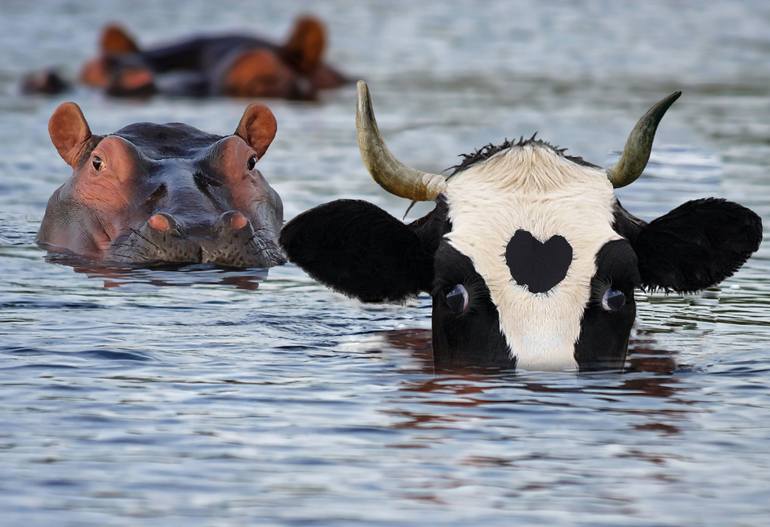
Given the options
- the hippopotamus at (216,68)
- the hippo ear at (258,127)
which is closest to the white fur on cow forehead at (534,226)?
the hippo ear at (258,127)

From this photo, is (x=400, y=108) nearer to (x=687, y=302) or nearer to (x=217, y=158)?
(x=217, y=158)

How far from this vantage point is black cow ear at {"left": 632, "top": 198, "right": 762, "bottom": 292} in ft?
28.9

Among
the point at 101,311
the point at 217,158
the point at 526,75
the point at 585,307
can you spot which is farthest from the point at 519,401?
the point at 526,75

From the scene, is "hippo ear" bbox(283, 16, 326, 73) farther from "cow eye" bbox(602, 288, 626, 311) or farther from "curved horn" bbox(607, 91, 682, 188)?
"cow eye" bbox(602, 288, 626, 311)

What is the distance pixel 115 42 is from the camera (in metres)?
27.6

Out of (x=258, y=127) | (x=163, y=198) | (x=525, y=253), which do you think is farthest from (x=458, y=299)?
(x=258, y=127)

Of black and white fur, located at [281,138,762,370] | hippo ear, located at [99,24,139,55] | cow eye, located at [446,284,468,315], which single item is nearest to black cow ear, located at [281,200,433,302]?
black and white fur, located at [281,138,762,370]

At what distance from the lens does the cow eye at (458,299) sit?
8328mm

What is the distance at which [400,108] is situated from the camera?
24406mm

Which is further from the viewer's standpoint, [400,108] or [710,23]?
[710,23]

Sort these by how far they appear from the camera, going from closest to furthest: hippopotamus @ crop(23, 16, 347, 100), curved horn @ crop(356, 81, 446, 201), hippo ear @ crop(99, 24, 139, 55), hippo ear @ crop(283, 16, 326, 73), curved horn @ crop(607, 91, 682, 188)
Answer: curved horn @ crop(607, 91, 682, 188) < curved horn @ crop(356, 81, 446, 201) < hippopotamus @ crop(23, 16, 347, 100) < hippo ear @ crop(283, 16, 326, 73) < hippo ear @ crop(99, 24, 139, 55)

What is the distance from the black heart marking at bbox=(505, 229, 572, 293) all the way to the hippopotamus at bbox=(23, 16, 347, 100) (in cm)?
1757

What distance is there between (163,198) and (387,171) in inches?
160

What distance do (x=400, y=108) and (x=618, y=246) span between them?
1615 cm
